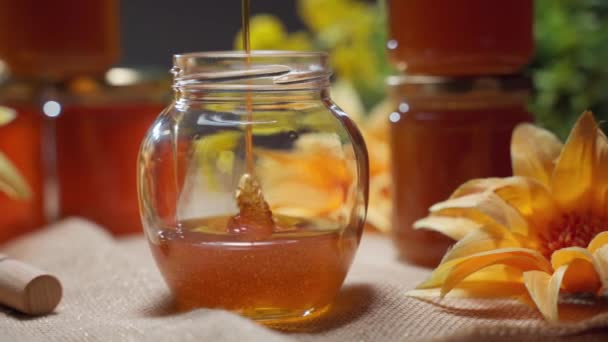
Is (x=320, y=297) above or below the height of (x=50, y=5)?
below

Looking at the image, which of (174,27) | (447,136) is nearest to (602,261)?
(447,136)

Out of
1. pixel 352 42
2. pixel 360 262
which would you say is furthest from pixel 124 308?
pixel 352 42

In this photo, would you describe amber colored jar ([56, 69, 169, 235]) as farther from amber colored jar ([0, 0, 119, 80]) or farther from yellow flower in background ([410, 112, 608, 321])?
yellow flower in background ([410, 112, 608, 321])

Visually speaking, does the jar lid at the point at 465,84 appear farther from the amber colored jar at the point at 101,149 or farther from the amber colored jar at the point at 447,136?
the amber colored jar at the point at 101,149

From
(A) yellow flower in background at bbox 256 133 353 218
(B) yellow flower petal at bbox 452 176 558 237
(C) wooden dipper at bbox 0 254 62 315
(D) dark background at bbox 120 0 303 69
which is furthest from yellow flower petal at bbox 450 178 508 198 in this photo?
(D) dark background at bbox 120 0 303 69

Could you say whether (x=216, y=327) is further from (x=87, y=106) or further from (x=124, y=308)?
(x=87, y=106)

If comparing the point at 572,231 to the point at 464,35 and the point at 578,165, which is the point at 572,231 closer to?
the point at 578,165
